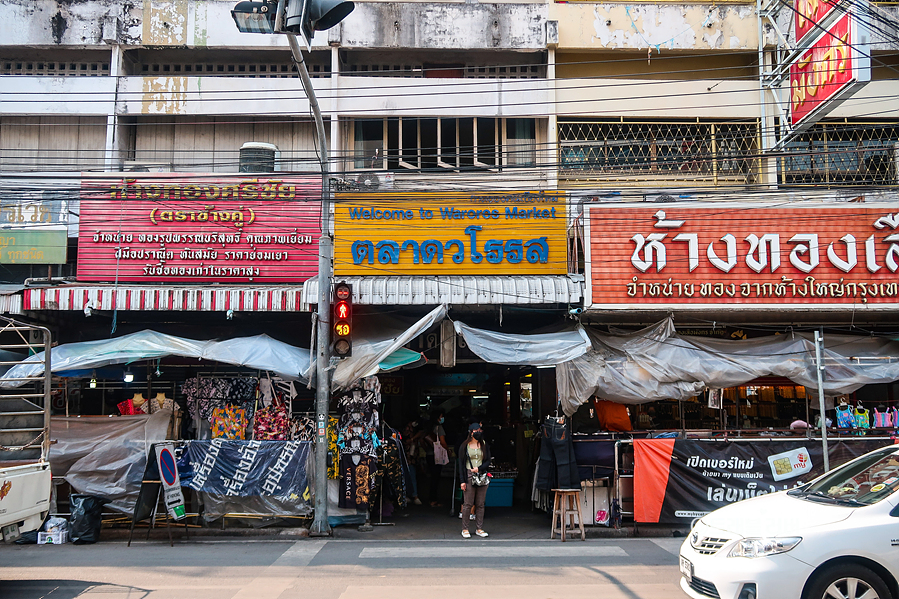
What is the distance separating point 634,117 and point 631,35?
77.0 inches

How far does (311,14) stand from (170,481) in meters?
7.52

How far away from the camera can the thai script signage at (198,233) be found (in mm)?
13875

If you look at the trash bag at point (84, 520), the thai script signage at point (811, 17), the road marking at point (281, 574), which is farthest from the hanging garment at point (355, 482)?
the thai script signage at point (811, 17)

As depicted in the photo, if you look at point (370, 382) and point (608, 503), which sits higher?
point (370, 382)

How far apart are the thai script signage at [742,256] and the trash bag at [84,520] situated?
896 centimetres

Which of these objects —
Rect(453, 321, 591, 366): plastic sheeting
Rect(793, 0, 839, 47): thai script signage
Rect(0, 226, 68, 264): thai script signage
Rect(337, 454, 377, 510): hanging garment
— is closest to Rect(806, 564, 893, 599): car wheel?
Rect(453, 321, 591, 366): plastic sheeting

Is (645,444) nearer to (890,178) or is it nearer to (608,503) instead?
(608,503)

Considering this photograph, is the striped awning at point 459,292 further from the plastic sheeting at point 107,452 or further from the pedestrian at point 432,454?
the pedestrian at point 432,454

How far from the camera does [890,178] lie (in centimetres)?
1556

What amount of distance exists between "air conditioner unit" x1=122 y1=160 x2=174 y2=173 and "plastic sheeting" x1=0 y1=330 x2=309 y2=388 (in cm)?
447

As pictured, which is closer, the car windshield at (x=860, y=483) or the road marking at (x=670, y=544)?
the car windshield at (x=860, y=483)

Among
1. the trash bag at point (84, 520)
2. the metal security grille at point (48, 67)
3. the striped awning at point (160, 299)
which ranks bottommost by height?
the trash bag at point (84, 520)

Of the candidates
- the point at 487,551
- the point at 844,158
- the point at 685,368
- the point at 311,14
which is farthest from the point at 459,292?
the point at 844,158

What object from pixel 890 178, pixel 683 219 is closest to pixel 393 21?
pixel 683 219
